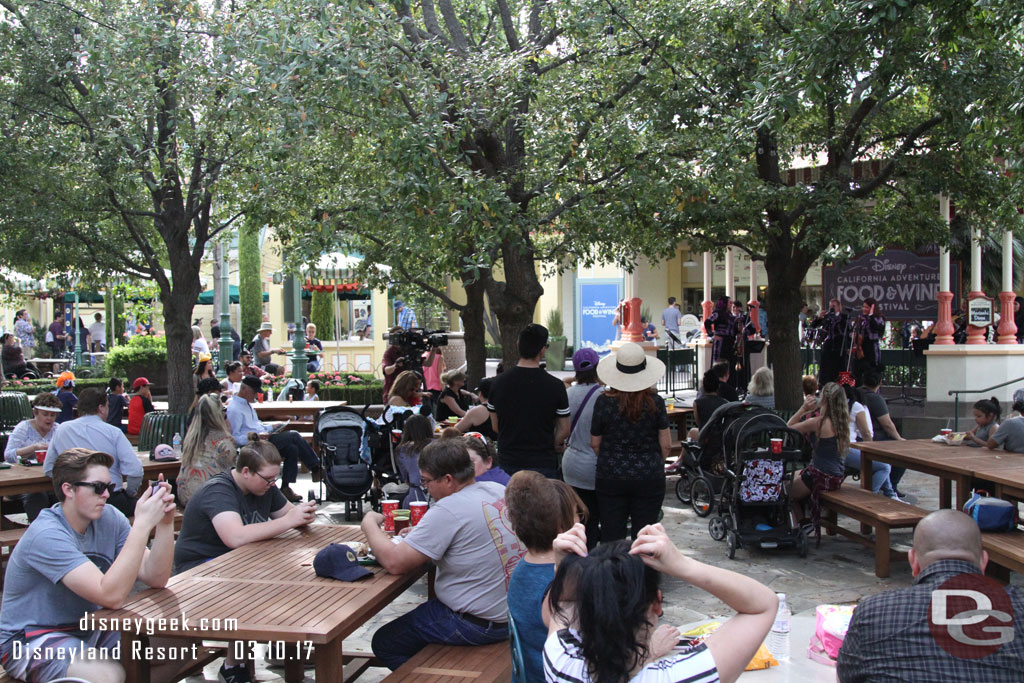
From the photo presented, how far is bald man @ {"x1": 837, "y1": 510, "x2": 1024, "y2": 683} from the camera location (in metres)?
2.46

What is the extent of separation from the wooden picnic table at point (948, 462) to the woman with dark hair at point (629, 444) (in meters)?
2.35

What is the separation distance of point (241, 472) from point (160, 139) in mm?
8178

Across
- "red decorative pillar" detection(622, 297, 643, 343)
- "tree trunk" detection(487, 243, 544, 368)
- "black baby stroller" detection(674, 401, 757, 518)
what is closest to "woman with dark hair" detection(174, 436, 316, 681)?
"black baby stroller" detection(674, 401, 757, 518)

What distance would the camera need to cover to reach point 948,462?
23.4 feet

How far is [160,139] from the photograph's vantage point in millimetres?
11773

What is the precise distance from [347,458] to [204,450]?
2158mm

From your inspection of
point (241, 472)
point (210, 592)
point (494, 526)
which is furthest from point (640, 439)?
point (210, 592)

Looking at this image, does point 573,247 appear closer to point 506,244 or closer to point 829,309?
point 506,244

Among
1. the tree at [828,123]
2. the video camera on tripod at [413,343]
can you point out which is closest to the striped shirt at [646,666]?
the tree at [828,123]

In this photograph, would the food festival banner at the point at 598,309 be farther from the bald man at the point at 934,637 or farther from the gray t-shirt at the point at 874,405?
the bald man at the point at 934,637

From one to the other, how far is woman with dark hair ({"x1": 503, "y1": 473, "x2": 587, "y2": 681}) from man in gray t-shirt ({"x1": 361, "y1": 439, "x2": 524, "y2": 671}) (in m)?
0.62

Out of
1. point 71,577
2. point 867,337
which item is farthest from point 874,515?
point 867,337

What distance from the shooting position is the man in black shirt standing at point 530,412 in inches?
250

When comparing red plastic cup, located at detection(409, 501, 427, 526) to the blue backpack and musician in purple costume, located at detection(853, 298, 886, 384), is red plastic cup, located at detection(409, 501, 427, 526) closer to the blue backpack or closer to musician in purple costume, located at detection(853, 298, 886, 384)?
the blue backpack
